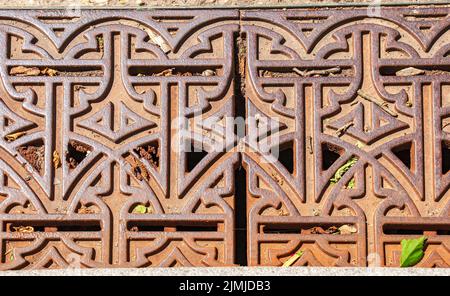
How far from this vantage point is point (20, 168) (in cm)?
194

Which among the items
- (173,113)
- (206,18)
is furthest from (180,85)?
(206,18)

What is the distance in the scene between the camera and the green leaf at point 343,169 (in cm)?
193

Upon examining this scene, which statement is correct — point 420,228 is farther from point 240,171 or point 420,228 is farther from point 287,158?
point 240,171

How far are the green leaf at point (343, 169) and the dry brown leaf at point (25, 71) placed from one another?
945 millimetres

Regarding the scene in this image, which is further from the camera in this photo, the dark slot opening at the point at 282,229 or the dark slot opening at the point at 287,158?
the dark slot opening at the point at 287,158

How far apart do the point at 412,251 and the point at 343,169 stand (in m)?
0.31

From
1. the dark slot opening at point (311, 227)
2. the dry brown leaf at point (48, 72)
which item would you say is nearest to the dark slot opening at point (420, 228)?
the dark slot opening at point (311, 227)

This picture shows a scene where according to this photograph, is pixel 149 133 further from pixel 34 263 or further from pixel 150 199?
pixel 34 263

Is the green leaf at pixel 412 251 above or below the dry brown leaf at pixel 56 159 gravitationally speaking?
below

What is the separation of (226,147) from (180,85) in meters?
0.23

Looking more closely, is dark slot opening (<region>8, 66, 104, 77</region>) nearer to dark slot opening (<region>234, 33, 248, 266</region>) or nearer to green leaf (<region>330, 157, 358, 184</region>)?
dark slot opening (<region>234, 33, 248, 266</region>)

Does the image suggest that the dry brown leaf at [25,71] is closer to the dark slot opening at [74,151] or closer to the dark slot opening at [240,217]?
the dark slot opening at [74,151]

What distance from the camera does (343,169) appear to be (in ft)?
6.35

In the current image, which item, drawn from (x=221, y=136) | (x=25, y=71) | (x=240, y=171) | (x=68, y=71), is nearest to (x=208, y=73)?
(x=221, y=136)
